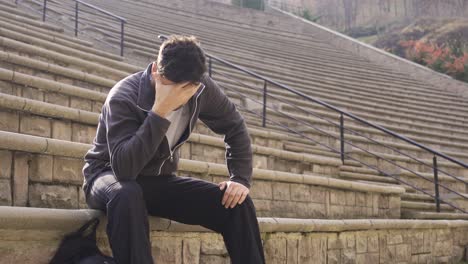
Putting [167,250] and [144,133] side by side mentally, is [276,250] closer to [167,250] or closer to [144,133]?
[167,250]

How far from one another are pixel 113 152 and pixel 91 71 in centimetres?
421

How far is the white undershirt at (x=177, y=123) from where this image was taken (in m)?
2.55

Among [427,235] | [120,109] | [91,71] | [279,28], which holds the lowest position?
[427,235]

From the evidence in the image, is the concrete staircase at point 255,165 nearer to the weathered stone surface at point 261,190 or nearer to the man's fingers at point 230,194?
the weathered stone surface at point 261,190

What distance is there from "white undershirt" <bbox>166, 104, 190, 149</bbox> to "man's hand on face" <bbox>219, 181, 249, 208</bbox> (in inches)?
12.4

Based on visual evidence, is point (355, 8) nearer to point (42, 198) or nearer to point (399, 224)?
point (399, 224)

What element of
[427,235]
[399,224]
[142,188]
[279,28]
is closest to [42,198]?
[142,188]

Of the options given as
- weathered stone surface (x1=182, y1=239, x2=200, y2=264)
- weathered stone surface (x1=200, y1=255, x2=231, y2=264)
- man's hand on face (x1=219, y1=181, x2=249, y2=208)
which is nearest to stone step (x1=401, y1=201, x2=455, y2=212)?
weathered stone surface (x1=200, y1=255, x2=231, y2=264)

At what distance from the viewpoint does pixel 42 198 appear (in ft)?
9.39

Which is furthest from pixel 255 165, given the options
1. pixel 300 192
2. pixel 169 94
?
pixel 169 94

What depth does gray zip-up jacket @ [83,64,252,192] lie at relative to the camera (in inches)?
90.0

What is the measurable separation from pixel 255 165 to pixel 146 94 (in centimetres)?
276

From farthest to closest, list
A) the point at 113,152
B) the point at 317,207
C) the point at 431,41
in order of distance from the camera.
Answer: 1. the point at 431,41
2. the point at 317,207
3. the point at 113,152

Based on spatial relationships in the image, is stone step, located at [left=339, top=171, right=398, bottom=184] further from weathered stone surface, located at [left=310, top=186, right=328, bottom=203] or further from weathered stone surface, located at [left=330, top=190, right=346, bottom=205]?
weathered stone surface, located at [left=310, top=186, right=328, bottom=203]
